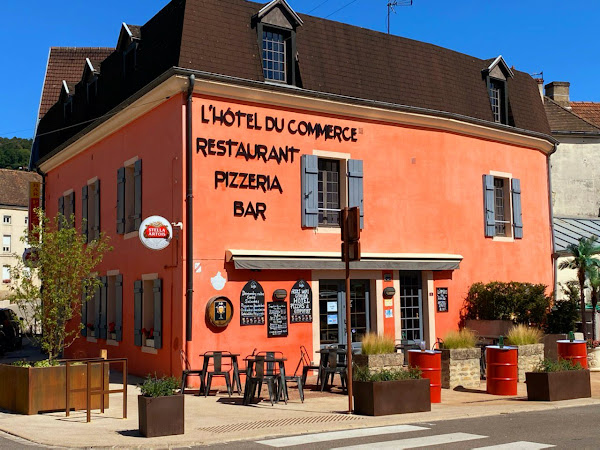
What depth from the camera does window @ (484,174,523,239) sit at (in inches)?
765

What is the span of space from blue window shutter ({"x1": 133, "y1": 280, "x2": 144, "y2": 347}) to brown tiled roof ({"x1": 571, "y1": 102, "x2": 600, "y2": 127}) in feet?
80.1

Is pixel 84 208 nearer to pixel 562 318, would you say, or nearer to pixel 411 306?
pixel 411 306

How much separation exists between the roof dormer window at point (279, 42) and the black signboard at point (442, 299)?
6.20m

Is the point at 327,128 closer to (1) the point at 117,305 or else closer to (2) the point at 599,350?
(1) the point at 117,305

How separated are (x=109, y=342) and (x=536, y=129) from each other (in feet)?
43.0

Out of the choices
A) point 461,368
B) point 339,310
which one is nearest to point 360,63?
point 339,310

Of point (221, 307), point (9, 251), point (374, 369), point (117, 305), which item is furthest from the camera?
point (9, 251)

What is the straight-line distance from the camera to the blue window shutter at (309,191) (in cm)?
1617

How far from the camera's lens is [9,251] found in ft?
199

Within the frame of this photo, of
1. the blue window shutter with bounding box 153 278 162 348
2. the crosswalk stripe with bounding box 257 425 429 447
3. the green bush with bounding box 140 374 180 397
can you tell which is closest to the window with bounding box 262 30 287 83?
the blue window shutter with bounding box 153 278 162 348

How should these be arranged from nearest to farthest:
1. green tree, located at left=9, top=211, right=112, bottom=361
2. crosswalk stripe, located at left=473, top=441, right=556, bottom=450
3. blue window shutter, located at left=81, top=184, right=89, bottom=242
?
crosswalk stripe, located at left=473, top=441, right=556, bottom=450 → green tree, located at left=9, top=211, right=112, bottom=361 → blue window shutter, located at left=81, top=184, right=89, bottom=242

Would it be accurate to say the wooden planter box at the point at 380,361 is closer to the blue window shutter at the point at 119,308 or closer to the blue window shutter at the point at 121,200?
the blue window shutter at the point at 119,308

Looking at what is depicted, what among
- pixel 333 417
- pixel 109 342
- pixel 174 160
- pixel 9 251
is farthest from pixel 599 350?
pixel 9 251

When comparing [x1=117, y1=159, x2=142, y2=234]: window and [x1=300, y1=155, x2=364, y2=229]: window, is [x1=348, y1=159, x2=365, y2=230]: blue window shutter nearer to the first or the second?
[x1=300, y1=155, x2=364, y2=229]: window
